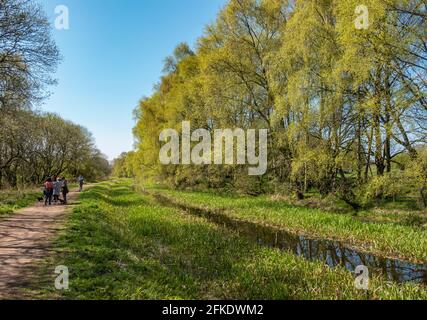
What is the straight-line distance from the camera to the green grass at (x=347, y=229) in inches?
467

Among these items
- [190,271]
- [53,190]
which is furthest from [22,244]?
[53,190]

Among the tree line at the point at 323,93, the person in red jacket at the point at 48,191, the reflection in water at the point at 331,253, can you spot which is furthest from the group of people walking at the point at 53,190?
the tree line at the point at 323,93

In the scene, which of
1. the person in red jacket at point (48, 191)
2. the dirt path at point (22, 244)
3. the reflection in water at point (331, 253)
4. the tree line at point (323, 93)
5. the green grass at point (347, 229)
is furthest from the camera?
the person in red jacket at point (48, 191)

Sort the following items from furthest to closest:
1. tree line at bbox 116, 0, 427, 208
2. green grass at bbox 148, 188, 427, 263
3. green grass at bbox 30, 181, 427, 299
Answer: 1. tree line at bbox 116, 0, 427, 208
2. green grass at bbox 148, 188, 427, 263
3. green grass at bbox 30, 181, 427, 299

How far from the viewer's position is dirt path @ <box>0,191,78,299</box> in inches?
281

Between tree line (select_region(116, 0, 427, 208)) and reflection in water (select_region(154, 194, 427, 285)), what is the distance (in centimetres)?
431

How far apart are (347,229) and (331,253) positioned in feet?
9.10

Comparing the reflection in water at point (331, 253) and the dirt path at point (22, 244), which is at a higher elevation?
the dirt path at point (22, 244)

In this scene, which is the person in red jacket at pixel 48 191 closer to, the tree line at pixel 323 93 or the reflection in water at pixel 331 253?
the reflection in water at pixel 331 253

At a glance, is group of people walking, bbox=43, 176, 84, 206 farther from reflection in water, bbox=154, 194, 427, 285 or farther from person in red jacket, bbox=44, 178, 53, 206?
reflection in water, bbox=154, 194, 427, 285

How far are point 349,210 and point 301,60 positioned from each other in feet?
30.8

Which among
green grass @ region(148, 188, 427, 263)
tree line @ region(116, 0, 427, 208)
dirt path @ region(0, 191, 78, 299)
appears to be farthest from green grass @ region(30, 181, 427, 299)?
tree line @ region(116, 0, 427, 208)

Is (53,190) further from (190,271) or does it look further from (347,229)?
(347,229)

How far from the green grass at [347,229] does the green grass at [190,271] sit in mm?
3587
